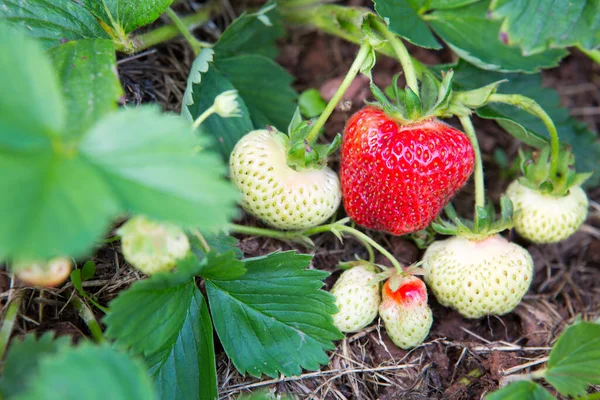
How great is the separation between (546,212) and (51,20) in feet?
4.48

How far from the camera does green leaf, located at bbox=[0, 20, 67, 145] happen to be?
35.7 inches

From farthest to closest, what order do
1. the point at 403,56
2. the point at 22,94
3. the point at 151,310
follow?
the point at 403,56, the point at 151,310, the point at 22,94

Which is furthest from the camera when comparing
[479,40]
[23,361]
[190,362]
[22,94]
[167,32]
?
[167,32]

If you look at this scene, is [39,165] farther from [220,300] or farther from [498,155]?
[498,155]

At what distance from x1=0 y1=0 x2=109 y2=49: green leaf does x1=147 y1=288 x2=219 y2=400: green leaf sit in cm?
69

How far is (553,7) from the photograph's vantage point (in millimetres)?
1408

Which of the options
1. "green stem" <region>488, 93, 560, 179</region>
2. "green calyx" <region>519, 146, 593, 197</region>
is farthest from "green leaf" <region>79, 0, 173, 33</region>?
"green calyx" <region>519, 146, 593, 197</region>

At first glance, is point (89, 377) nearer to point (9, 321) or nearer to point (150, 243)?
point (150, 243)

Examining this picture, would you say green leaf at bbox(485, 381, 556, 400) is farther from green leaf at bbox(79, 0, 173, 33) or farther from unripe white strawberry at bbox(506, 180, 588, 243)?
green leaf at bbox(79, 0, 173, 33)

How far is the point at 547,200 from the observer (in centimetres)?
164

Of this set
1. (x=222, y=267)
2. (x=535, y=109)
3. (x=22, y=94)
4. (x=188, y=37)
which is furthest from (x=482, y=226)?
(x=22, y=94)

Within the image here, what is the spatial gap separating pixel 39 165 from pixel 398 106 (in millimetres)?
930

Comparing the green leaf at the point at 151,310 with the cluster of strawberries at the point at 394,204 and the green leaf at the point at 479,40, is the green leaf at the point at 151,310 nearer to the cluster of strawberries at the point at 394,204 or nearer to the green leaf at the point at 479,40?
the cluster of strawberries at the point at 394,204

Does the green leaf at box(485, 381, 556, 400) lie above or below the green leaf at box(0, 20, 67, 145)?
below
